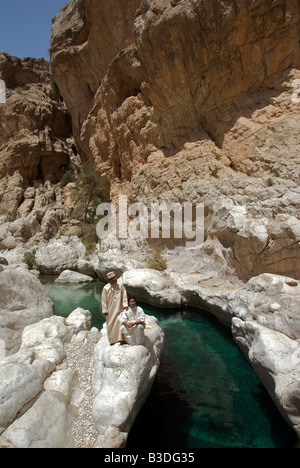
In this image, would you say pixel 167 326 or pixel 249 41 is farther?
pixel 249 41

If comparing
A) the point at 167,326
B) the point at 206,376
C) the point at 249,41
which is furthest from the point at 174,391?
the point at 249,41

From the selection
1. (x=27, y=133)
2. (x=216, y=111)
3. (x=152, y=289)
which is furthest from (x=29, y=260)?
(x=216, y=111)

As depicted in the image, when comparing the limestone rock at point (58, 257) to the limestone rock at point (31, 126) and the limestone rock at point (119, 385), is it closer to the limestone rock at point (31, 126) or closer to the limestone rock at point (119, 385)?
the limestone rock at point (31, 126)

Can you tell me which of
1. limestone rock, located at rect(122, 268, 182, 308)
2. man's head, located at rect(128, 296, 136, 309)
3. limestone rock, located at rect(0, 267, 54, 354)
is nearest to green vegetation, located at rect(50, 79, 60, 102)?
limestone rock, located at rect(122, 268, 182, 308)

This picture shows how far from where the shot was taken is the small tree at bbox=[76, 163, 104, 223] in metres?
20.3

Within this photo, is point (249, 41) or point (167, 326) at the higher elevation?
point (249, 41)

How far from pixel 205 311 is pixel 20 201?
20.6 m

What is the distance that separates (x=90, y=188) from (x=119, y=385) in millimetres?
18144

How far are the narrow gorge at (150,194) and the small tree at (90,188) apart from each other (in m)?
0.11

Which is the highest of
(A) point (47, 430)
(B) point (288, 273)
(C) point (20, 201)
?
(C) point (20, 201)

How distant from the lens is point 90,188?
66.9 ft

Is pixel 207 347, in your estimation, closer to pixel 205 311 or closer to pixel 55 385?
pixel 205 311

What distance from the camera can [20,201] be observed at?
23234 millimetres

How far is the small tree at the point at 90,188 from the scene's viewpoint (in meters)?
20.3
